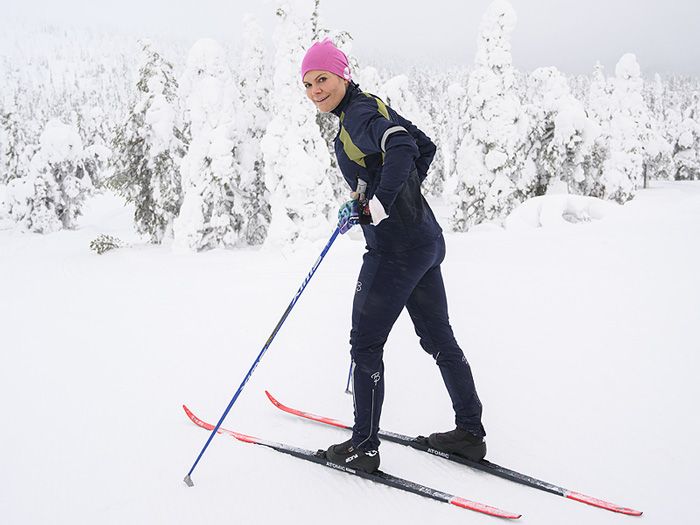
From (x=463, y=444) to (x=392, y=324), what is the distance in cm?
90

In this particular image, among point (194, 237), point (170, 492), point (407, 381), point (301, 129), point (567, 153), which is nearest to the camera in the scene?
point (170, 492)

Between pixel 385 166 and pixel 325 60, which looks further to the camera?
pixel 325 60

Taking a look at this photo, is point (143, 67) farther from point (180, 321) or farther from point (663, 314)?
point (663, 314)

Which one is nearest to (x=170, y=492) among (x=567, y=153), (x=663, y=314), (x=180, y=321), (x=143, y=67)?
(x=180, y=321)

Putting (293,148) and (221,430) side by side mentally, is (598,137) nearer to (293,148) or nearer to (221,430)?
(293,148)

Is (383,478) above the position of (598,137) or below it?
below

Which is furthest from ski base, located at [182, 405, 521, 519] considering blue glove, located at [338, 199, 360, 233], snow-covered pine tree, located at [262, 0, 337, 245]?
snow-covered pine tree, located at [262, 0, 337, 245]

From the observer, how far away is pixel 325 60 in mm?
2543

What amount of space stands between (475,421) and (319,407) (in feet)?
4.22

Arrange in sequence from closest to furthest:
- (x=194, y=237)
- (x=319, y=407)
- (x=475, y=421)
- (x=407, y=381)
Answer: (x=475, y=421)
(x=319, y=407)
(x=407, y=381)
(x=194, y=237)

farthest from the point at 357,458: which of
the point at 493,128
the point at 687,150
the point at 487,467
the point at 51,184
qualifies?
the point at 687,150

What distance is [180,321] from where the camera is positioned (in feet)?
19.2

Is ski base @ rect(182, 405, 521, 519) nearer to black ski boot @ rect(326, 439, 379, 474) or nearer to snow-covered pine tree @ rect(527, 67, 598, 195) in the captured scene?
black ski boot @ rect(326, 439, 379, 474)

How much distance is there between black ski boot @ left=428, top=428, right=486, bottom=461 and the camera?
9.12 ft
